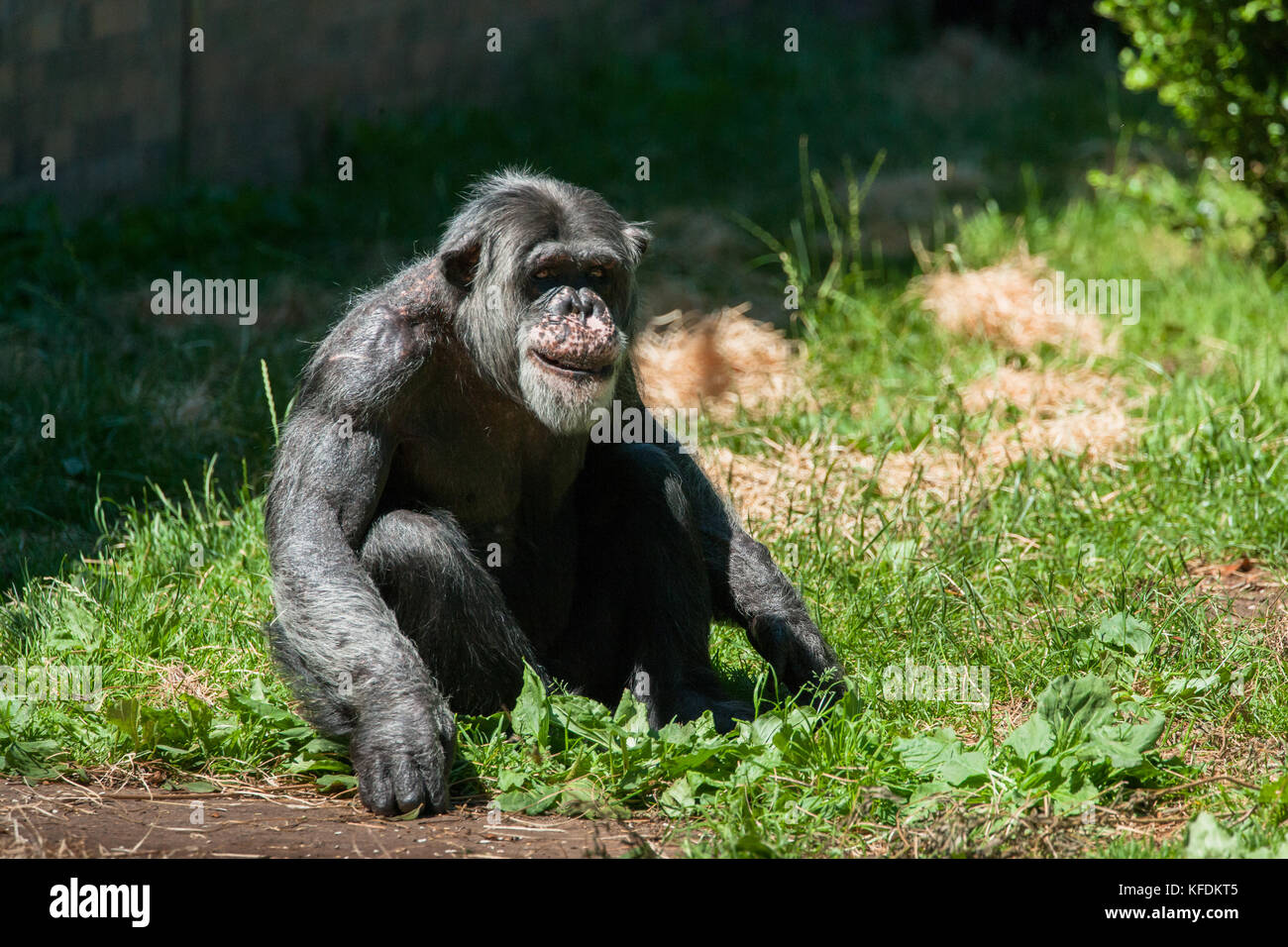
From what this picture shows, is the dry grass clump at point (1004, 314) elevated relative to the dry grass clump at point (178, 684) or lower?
elevated

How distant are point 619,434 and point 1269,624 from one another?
2662mm

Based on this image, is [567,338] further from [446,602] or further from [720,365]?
[720,365]

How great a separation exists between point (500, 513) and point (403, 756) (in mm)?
1235

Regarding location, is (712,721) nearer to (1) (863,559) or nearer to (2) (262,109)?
(1) (863,559)

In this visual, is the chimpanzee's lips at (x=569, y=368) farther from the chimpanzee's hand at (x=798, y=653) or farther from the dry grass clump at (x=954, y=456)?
the dry grass clump at (x=954, y=456)

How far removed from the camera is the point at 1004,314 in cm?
931

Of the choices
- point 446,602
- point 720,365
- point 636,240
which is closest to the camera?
point 446,602

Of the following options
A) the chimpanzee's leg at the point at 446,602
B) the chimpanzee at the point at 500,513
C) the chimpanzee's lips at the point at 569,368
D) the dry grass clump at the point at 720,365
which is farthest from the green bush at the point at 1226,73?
the chimpanzee's leg at the point at 446,602

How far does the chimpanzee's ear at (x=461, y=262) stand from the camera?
5332 mm

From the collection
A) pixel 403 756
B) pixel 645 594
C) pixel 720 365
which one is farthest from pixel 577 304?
pixel 720 365

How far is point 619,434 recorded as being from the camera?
5.71 meters

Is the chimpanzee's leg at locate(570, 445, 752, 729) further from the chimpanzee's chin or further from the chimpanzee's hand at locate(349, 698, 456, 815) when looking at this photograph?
the chimpanzee's hand at locate(349, 698, 456, 815)

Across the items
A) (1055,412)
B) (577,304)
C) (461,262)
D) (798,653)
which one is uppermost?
(461,262)

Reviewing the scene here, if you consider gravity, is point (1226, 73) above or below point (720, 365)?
above
